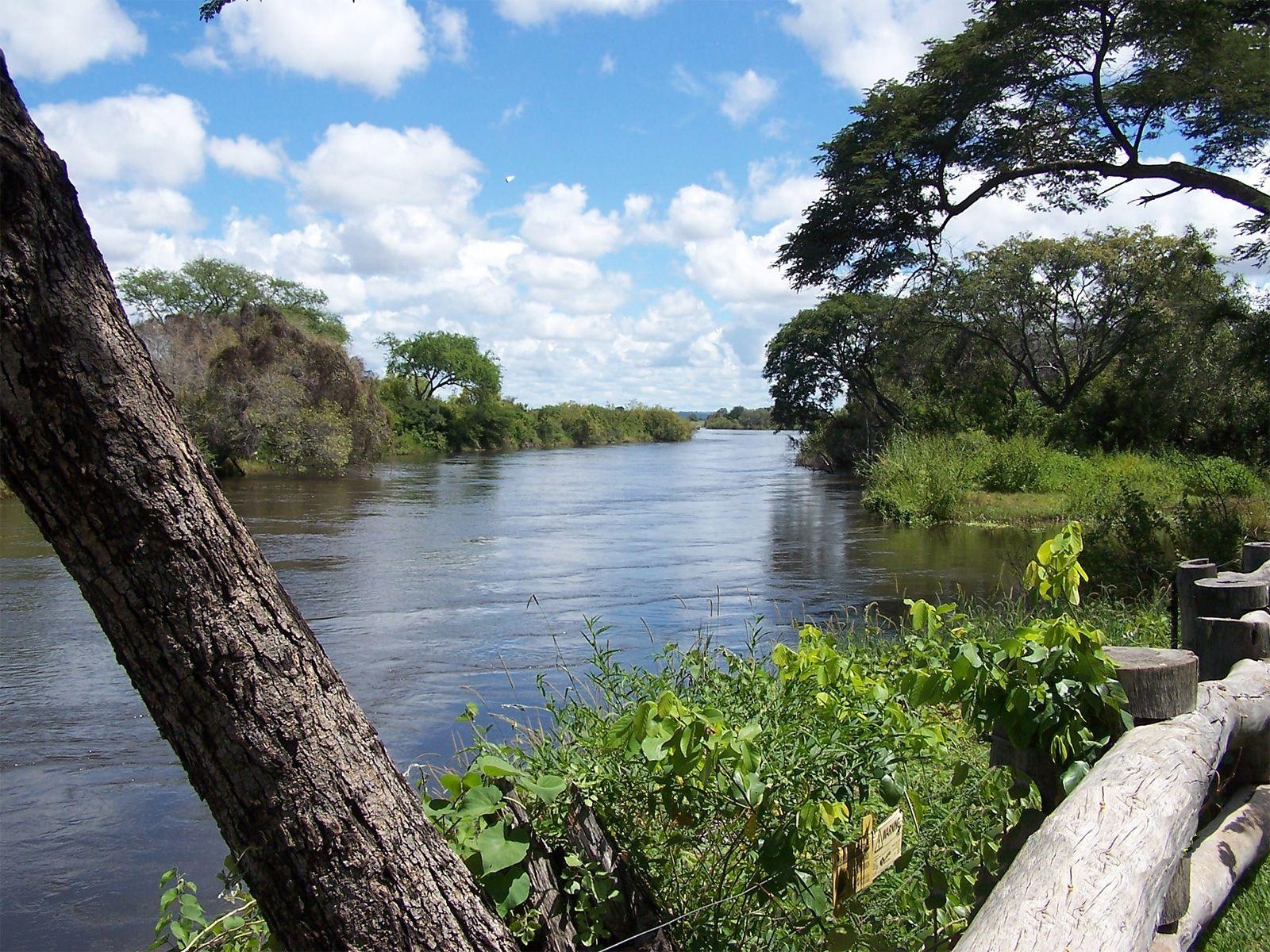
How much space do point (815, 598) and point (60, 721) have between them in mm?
7731

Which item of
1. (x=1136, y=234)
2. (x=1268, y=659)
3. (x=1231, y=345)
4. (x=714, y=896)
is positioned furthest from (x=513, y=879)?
(x=1136, y=234)

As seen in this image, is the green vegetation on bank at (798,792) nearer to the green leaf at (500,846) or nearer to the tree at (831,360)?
the green leaf at (500,846)

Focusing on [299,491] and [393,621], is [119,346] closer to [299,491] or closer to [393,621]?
[393,621]

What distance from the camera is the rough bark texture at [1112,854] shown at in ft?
5.78

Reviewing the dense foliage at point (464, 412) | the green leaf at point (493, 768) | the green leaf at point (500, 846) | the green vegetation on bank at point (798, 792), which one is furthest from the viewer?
the dense foliage at point (464, 412)

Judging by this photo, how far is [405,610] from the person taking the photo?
11.7 metres

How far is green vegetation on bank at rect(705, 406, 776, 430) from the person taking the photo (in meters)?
147

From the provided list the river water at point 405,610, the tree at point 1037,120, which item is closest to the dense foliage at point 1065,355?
the river water at point 405,610

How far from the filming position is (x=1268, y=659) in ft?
11.7

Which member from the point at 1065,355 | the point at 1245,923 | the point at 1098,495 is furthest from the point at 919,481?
the point at 1245,923

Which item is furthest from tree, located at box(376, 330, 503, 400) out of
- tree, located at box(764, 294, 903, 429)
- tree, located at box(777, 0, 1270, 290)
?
tree, located at box(777, 0, 1270, 290)

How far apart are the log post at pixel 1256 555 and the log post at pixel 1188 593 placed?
0.97 metres

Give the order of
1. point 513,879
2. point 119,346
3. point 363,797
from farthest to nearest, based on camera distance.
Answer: point 513,879 < point 363,797 < point 119,346

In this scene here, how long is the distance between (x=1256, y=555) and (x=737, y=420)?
158999 millimetres
